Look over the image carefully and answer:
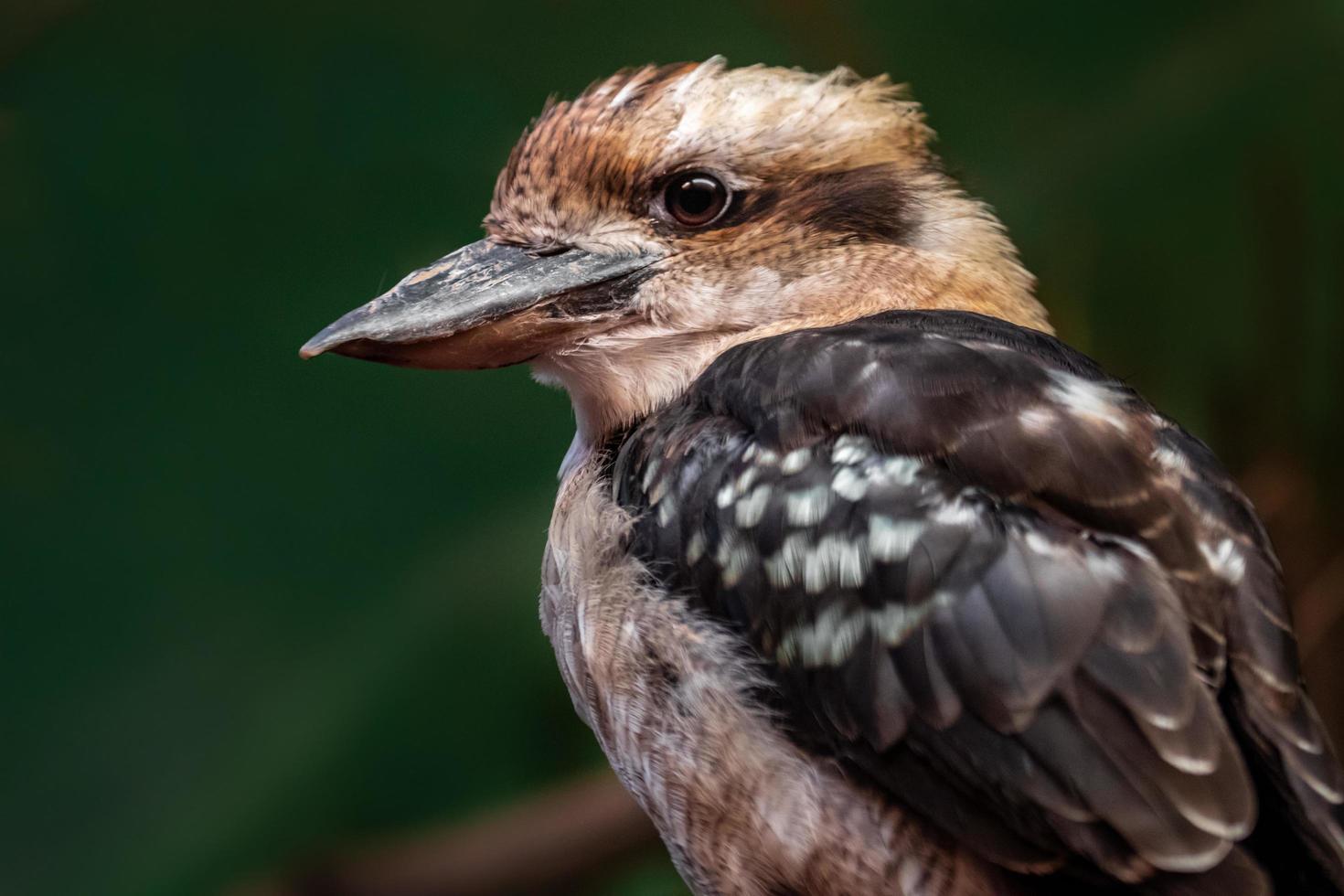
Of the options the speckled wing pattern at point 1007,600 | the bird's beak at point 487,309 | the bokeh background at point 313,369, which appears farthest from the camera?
the bokeh background at point 313,369

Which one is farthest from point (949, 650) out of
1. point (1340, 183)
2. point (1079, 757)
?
point (1340, 183)

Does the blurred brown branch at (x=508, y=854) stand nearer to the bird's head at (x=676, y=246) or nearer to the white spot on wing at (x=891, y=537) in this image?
the bird's head at (x=676, y=246)

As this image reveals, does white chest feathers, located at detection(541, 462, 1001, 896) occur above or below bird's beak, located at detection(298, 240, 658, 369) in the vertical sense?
below

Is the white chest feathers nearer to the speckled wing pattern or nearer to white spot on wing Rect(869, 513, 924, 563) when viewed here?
the speckled wing pattern

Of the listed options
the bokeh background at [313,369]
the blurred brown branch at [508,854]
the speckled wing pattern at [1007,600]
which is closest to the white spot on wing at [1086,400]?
the speckled wing pattern at [1007,600]

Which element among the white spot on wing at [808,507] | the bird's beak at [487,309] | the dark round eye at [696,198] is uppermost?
the dark round eye at [696,198]

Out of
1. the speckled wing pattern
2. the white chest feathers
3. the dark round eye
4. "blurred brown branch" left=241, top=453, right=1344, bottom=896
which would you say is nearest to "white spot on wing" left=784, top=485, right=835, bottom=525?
the speckled wing pattern
